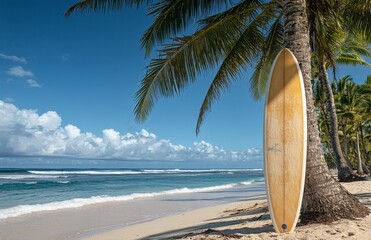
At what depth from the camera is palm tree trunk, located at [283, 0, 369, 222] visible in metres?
3.62

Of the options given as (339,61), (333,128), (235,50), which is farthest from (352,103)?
(235,50)

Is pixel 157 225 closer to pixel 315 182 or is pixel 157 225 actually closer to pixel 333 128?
pixel 315 182

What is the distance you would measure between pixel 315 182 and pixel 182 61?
9.93ft

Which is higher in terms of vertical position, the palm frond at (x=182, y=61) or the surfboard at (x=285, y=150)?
the palm frond at (x=182, y=61)

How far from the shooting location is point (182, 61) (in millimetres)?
5430

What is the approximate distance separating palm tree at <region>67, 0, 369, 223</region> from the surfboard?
0.30 meters

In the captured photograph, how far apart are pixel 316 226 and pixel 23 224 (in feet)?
22.8

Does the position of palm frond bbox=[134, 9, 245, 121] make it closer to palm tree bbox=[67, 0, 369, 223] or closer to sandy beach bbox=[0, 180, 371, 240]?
palm tree bbox=[67, 0, 369, 223]

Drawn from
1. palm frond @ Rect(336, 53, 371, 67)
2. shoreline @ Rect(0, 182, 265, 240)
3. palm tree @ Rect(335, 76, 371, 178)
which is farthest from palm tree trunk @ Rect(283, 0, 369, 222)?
palm tree @ Rect(335, 76, 371, 178)

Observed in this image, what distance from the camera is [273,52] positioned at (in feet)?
22.3

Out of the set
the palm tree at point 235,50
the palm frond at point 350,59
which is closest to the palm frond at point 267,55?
the palm tree at point 235,50

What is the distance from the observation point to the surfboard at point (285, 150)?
3.46 metres

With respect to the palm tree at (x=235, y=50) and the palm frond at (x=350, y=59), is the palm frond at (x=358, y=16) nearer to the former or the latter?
the palm tree at (x=235, y=50)

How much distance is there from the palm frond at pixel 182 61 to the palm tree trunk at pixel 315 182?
1.82m
